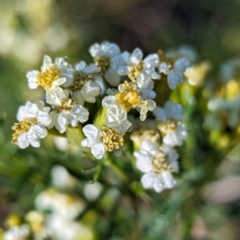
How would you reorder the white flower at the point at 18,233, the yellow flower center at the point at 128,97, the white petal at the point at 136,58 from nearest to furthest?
the yellow flower center at the point at 128,97 < the white petal at the point at 136,58 < the white flower at the point at 18,233

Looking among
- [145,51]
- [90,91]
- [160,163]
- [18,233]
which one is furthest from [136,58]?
[145,51]

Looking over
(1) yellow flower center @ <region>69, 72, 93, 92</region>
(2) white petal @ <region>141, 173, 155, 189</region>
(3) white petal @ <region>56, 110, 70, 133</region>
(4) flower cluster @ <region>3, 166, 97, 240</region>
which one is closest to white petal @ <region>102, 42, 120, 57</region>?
(1) yellow flower center @ <region>69, 72, 93, 92</region>

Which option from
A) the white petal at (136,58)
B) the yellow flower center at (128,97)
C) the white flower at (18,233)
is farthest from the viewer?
the white flower at (18,233)

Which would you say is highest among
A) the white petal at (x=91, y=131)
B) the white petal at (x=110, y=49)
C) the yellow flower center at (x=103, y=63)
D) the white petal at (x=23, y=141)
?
the white petal at (x=110, y=49)

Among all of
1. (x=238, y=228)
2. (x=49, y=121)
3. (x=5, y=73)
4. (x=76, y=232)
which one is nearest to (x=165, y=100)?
(x=49, y=121)

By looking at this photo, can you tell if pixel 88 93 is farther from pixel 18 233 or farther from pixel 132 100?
pixel 18 233

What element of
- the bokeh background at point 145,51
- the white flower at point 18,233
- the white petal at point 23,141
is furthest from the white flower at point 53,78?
the white flower at point 18,233

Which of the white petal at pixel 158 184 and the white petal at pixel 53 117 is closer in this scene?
the white petal at pixel 53 117

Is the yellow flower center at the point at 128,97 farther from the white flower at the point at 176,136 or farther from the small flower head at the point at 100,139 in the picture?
the white flower at the point at 176,136
